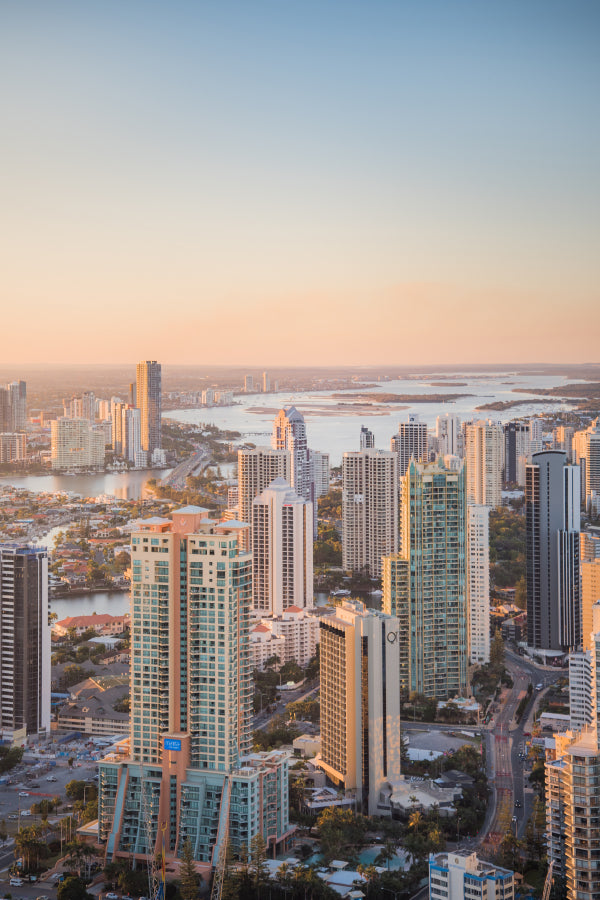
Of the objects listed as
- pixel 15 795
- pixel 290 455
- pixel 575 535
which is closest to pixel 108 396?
pixel 290 455

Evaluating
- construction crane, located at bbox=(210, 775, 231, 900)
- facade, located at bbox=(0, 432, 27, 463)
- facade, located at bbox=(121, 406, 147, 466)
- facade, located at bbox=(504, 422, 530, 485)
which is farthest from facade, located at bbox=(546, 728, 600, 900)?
facade, located at bbox=(121, 406, 147, 466)

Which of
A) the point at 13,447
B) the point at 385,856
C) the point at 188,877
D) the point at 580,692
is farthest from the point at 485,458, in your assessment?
the point at 188,877

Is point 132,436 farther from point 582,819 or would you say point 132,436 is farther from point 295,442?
point 582,819

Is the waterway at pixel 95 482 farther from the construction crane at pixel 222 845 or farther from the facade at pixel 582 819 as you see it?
the facade at pixel 582 819

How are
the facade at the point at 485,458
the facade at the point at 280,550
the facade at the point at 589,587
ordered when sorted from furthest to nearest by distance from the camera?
the facade at the point at 485,458 → the facade at the point at 280,550 → the facade at the point at 589,587

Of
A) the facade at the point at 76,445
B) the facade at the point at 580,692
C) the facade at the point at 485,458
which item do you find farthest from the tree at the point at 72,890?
the facade at the point at 76,445

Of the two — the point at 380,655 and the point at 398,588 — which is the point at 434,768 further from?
the point at 398,588
